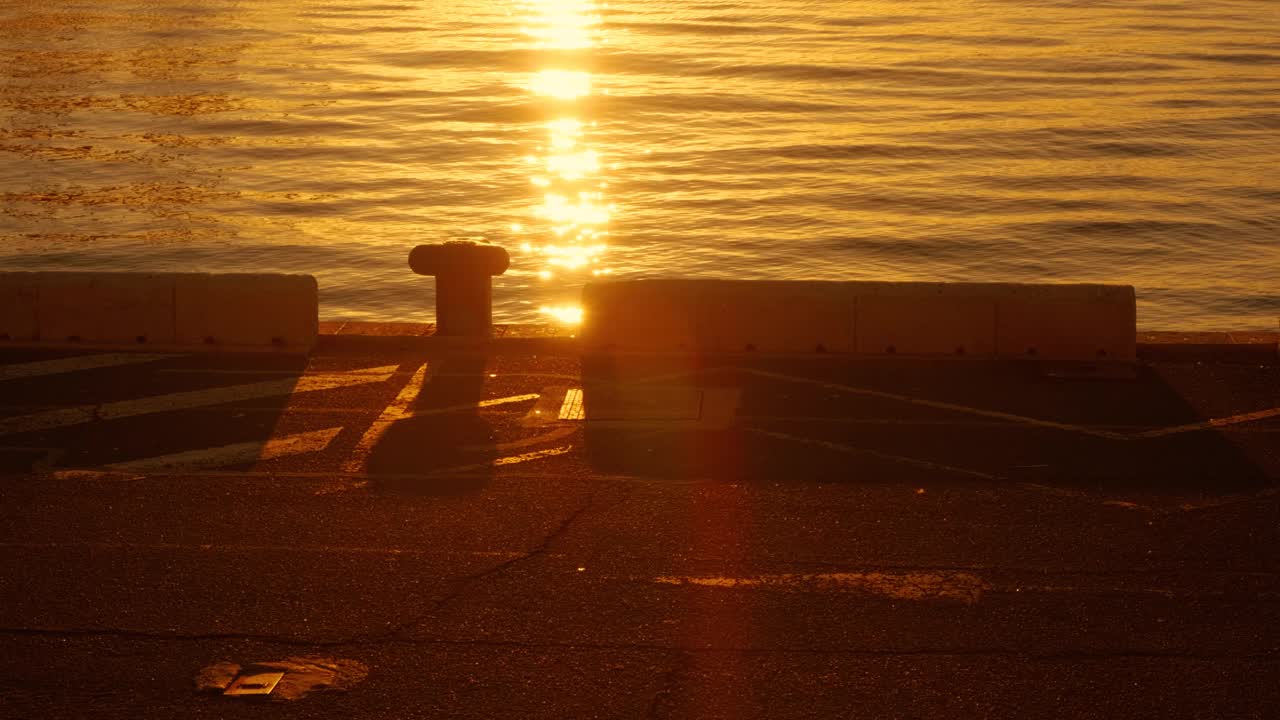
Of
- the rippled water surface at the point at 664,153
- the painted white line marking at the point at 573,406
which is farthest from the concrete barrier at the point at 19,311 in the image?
the rippled water surface at the point at 664,153

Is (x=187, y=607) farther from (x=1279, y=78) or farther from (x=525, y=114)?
(x=1279, y=78)

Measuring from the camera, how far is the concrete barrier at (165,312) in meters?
15.1

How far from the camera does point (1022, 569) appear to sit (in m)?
9.92

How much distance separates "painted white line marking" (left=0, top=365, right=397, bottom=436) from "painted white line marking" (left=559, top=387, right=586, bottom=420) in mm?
1549

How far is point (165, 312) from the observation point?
1523cm

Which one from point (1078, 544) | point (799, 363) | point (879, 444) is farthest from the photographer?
point (799, 363)

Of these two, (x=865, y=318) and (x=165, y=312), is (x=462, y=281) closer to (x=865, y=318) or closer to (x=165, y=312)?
(x=165, y=312)

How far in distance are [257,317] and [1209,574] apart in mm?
8338

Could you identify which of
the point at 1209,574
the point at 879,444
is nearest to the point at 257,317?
the point at 879,444

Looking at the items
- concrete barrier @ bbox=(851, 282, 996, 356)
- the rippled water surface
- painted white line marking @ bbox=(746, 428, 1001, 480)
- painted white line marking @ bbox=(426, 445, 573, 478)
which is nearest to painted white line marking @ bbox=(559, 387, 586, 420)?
painted white line marking @ bbox=(426, 445, 573, 478)

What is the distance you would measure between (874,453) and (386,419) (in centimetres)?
353

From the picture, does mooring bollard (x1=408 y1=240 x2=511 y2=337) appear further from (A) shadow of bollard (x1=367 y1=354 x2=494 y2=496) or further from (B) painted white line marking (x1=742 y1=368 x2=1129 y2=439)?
(B) painted white line marking (x1=742 y1=368 x2=1129 y2=439)

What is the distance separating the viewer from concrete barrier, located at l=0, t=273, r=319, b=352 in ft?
49.7

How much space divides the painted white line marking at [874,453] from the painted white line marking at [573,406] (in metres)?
1.31
